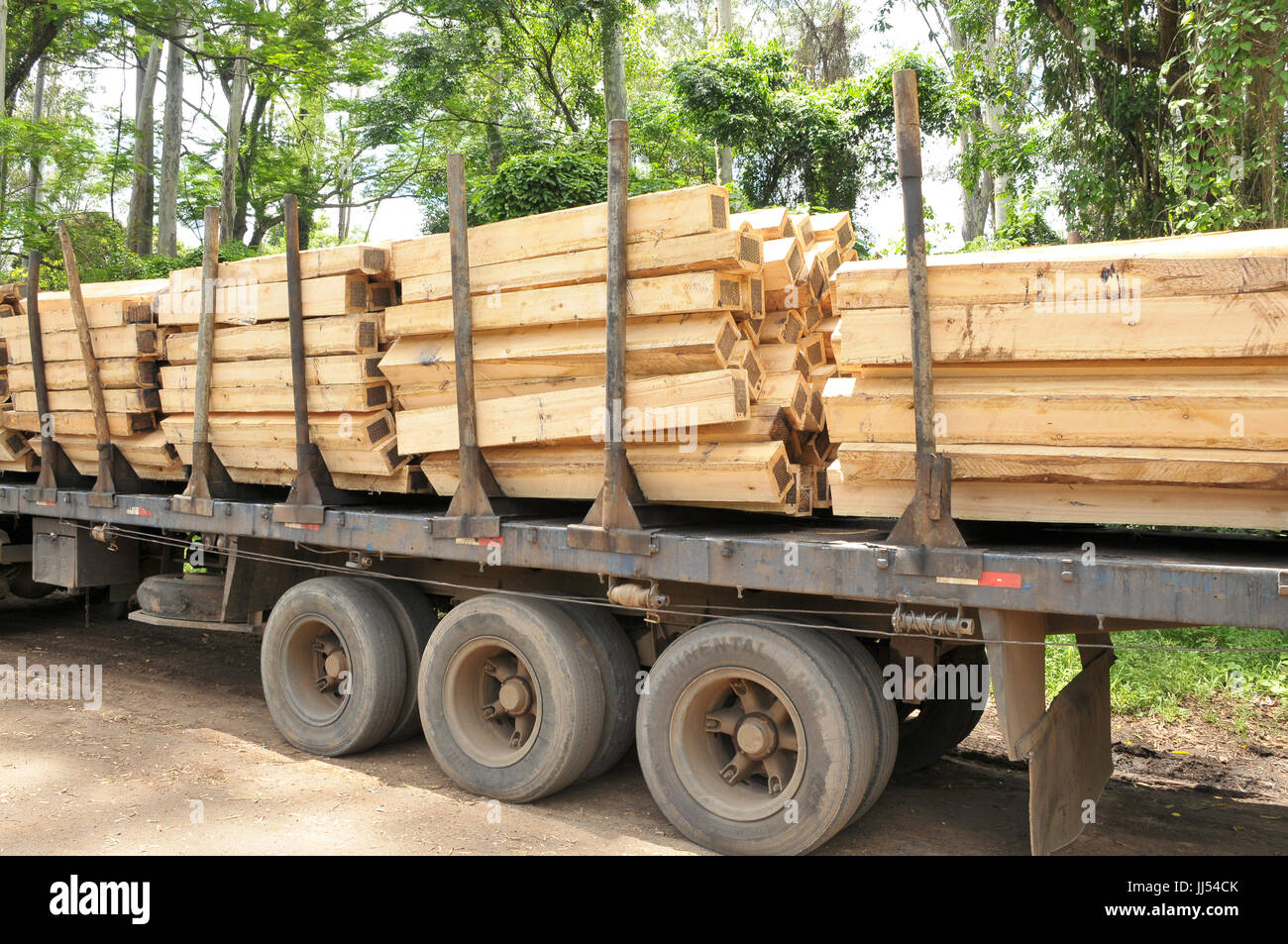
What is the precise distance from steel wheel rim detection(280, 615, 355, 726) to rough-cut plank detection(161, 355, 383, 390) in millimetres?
1501

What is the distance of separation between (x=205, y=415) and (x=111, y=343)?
4.06 ft

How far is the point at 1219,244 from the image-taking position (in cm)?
396

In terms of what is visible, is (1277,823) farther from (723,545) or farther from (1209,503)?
(723,545)

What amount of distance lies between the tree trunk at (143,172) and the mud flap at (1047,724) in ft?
70.8

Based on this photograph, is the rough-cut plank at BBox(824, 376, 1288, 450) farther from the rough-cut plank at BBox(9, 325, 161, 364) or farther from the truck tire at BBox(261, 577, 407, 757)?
the rough-cut plank at BBox(9, 325, 161, 364)

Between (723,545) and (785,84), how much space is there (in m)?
14.8

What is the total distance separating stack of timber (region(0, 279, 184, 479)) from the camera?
7656 mm

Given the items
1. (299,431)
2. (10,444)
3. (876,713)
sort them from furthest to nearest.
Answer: (10,444) < (299,431) < (876,713)

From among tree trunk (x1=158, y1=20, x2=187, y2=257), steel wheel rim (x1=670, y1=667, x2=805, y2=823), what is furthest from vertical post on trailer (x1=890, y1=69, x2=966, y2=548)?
tree trunk (x1=158, y1=20, x2=187, y2=257)

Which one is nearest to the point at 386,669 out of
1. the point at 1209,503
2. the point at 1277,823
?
the point at 1209,503

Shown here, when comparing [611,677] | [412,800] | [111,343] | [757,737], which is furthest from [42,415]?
[757,737]

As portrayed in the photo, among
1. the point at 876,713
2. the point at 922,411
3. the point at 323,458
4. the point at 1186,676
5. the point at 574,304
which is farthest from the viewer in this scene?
the point at 1186,676

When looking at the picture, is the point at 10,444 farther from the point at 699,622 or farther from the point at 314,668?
the point at 699,622

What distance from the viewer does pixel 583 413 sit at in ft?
17.3
